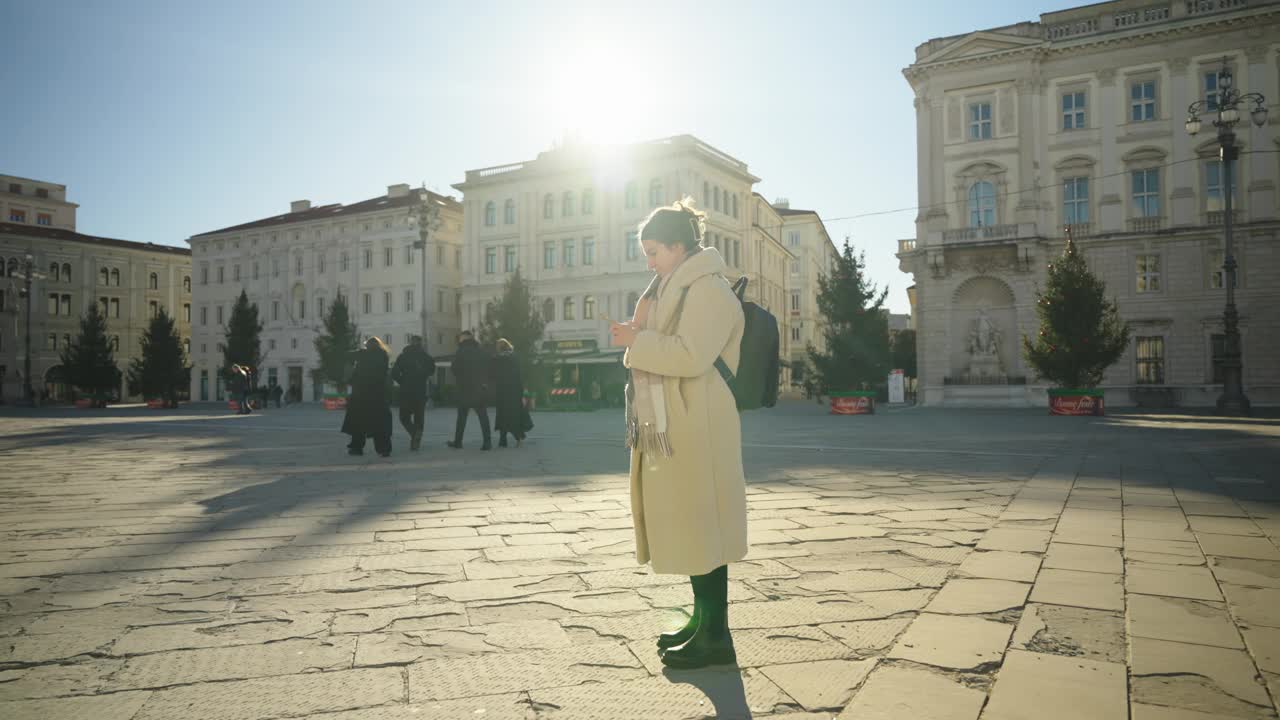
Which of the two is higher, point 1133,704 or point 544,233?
point 544,233

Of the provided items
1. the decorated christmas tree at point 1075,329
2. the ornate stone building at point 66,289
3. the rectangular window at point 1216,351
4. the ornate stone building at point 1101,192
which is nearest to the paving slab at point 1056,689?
the decorated christmas tree at point 1075,329

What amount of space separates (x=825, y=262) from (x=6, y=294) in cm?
7328

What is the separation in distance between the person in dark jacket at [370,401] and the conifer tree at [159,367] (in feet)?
141

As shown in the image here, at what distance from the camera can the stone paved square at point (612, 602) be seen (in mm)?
2873

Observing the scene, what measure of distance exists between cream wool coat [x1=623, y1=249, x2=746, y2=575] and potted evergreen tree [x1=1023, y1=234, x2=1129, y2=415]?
25.7m

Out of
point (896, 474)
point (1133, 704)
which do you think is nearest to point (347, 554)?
point (1133, 704)

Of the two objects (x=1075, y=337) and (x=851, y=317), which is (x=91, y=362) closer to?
(x=851, y=317)

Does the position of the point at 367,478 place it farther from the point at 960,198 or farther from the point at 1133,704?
the point at 960,198

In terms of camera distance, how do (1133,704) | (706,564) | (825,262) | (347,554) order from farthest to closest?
(825,262) < (347,554) < (706,564) < (1133,704)

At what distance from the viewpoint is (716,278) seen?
3.24 metres

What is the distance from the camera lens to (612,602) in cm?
411

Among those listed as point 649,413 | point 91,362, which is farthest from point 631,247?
point 649,413

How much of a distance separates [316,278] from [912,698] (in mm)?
62918

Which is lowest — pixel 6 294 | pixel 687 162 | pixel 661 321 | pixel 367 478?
pixel 367 478
